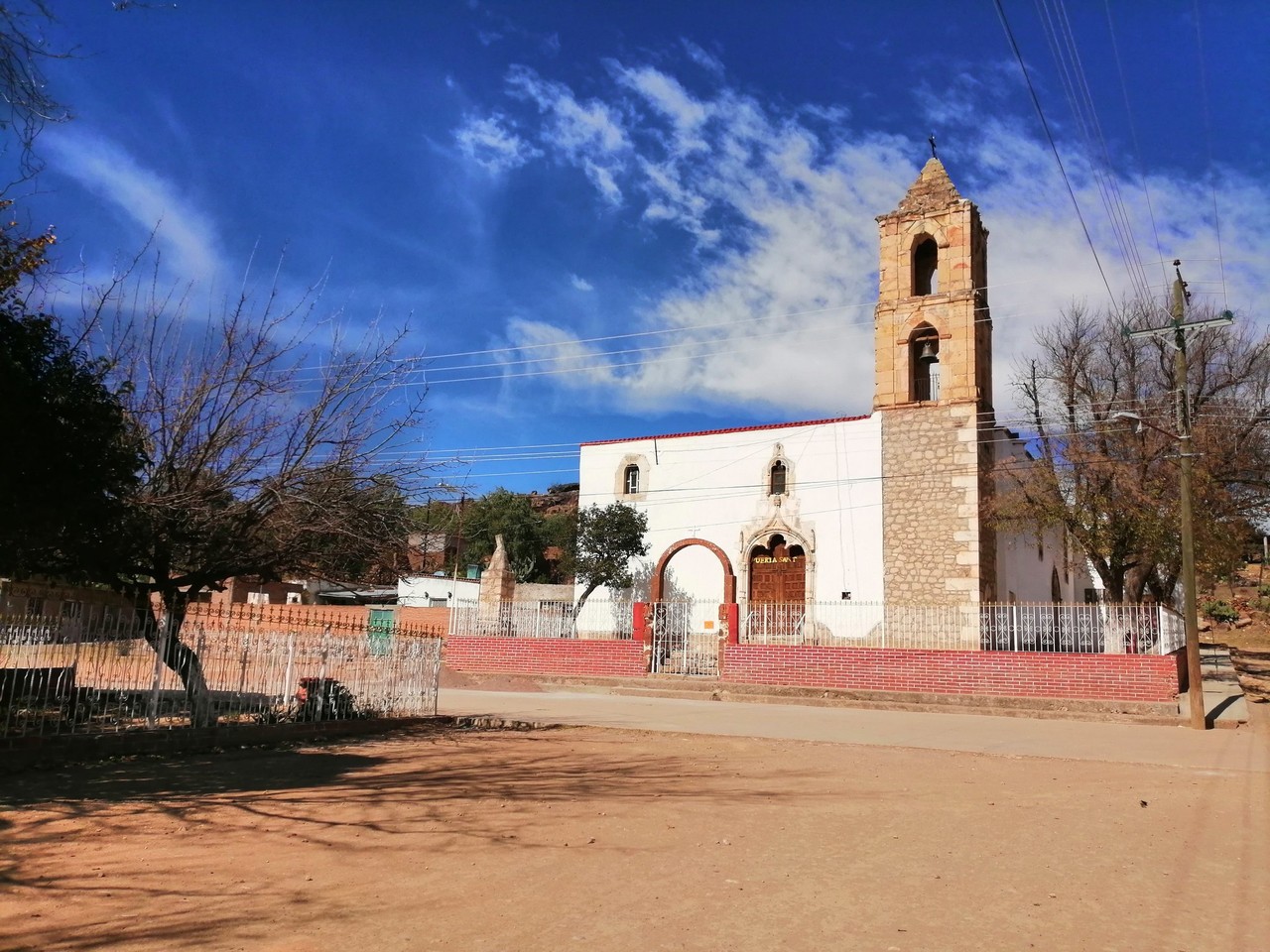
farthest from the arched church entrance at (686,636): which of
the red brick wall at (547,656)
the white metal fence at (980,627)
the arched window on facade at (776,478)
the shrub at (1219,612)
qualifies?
the shrub at (1219,612)

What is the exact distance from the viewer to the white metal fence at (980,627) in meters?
18.0

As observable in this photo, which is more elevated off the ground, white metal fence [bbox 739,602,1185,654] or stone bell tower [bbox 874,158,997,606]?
stone bell tower [bbox 874,158,997,606]

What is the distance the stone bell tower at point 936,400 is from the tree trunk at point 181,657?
18.6 metres

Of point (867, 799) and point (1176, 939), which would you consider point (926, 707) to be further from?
point (1176, 939)

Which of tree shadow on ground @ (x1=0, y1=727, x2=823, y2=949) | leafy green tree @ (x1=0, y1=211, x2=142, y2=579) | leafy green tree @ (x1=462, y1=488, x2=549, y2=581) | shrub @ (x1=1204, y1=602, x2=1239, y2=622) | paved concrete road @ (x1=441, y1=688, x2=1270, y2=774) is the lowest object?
paved concrete road @ (x1=441, y1=688, x2=1270, y2=774)

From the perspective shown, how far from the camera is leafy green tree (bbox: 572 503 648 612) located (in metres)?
27.6

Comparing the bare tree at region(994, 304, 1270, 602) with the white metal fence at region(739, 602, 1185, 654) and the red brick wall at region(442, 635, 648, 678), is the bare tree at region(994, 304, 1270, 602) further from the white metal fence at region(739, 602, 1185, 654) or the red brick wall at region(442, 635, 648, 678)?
the red brick wall at region(442, 635, 648, 678)

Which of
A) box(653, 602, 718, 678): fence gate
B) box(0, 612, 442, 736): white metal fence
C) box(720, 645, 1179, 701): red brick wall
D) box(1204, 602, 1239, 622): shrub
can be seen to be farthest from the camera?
box(1204, 602, 1239, 622): shrub

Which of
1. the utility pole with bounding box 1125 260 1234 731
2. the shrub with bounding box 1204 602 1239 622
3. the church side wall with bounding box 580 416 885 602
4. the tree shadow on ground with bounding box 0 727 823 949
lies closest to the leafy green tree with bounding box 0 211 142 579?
the tree shadow on ground with bounding box 0 727 823 949

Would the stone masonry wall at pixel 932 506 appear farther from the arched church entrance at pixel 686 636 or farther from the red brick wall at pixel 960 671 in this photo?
the red brick wall at pixel 960 671

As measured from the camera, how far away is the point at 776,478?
2766 centimetres

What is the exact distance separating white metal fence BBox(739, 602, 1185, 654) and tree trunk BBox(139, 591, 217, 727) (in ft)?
44.6

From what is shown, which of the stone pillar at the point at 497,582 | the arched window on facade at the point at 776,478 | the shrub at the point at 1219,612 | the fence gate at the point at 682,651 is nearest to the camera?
the fence gate at the point at 682,651

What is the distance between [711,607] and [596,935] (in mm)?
21376
